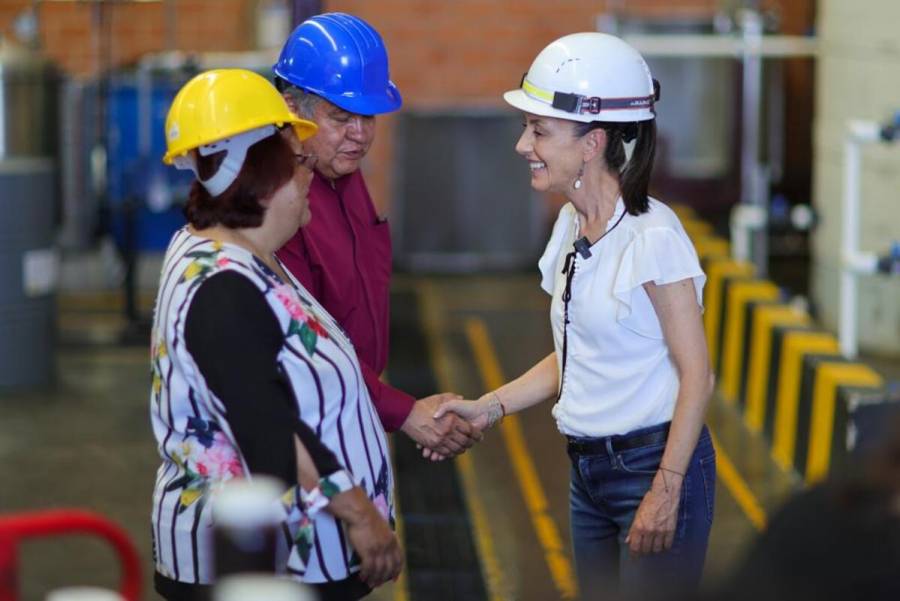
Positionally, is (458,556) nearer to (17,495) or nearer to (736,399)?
(17,495)

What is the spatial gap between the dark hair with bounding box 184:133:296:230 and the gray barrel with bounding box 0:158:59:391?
5986 millimetres

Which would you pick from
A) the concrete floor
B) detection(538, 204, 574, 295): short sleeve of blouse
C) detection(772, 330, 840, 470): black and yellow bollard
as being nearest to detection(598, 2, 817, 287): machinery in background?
the concrete floor

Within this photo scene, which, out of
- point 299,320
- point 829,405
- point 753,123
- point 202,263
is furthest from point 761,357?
point 202,263

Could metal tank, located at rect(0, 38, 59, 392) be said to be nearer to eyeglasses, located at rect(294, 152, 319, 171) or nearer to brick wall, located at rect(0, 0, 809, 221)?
brick wall, located at rect(0, 0, 809, 221)

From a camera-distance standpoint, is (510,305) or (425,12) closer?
(510,305)

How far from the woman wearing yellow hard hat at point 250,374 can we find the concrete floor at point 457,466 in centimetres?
182

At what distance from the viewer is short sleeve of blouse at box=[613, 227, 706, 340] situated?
12.2 ft

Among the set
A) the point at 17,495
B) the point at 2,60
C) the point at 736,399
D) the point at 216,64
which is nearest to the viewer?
the point at 17,495

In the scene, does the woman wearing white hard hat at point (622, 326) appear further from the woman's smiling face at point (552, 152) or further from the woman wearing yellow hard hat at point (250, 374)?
the woman wearing yellow hard hat at point (250, 374)

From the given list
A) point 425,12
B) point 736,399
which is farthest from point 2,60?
point 736,399

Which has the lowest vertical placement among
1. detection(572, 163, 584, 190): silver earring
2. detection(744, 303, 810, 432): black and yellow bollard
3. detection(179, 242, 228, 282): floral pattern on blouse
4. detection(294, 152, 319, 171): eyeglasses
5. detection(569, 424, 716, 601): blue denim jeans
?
detection(744, 303, 810, 432): black and yellow bollard

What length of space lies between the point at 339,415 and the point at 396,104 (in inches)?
40.3

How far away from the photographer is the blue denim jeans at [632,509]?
3832mm

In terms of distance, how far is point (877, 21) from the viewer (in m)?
9.77
